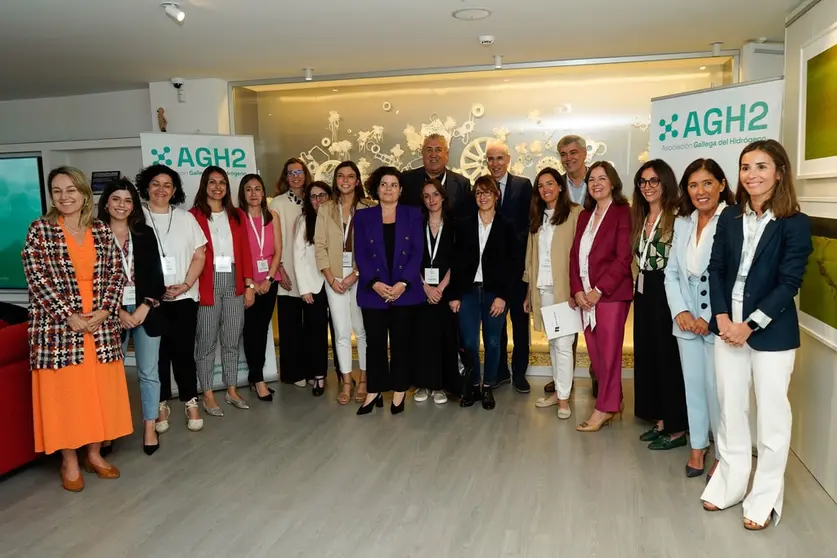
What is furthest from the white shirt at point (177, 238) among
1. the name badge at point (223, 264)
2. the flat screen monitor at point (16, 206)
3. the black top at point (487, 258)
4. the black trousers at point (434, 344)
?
the flat screen monitor at point (16, 206)

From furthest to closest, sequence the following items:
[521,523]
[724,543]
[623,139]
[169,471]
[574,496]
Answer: [623,139]
[169,471]
[574,496]
[521,523]
[724,543]

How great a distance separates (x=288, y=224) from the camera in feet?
16.8

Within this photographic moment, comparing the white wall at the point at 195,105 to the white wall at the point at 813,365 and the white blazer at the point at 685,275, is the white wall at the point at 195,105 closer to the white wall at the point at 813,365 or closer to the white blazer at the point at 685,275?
the white blazer at the point at 685,275

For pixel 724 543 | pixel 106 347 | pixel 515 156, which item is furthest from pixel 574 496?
pixel 515 156

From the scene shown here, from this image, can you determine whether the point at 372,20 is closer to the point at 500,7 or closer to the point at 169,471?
the point at 500,7

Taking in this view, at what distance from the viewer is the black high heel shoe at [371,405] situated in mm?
4723

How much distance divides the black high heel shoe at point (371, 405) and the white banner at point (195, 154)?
2.18 m

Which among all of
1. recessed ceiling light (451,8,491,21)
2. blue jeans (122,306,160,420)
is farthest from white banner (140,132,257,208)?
recessed ceiling light (451,8,491,21)

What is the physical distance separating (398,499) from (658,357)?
69.5 inches

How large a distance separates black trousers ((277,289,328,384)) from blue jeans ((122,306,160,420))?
4.17 ft

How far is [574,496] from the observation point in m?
3.36

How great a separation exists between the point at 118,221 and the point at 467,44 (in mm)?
2906

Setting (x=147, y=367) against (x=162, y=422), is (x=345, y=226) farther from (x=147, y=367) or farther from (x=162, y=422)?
(x=162, y=422)

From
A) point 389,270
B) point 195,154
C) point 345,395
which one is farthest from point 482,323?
point 195,154
